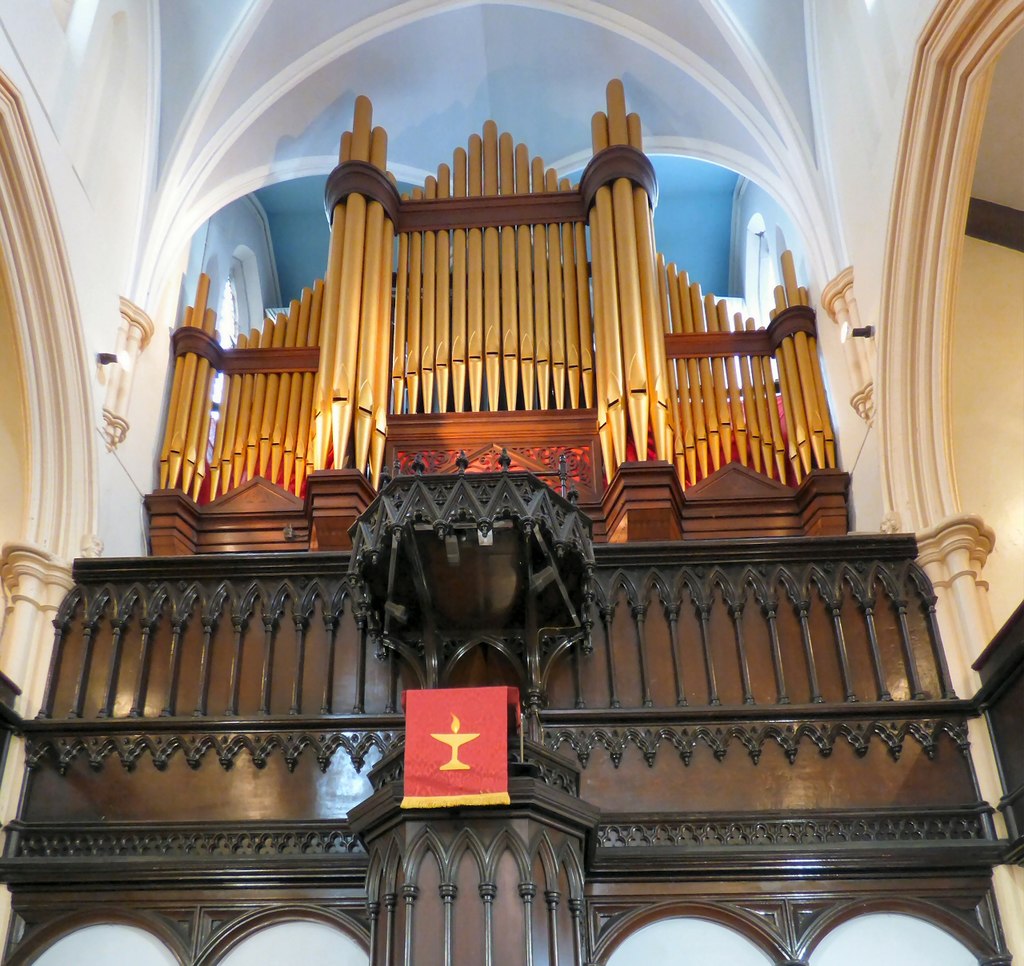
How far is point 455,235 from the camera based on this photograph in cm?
1098

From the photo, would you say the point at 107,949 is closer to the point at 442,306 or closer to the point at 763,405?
the point at 442,306

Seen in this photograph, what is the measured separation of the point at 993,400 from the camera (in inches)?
342

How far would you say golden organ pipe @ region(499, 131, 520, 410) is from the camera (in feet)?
32.5

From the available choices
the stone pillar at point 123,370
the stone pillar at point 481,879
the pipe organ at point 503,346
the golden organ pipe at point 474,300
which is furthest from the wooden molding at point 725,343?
the stone pillar at point 481,879

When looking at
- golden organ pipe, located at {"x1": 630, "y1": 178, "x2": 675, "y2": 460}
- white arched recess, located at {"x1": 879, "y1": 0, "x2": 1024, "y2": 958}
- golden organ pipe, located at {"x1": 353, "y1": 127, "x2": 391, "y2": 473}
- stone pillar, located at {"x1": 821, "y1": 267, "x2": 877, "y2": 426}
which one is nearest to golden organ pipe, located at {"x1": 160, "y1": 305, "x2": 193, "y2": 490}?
golden organ pipe, located at {"x1": 353, "y1": 127, "x2": 391, "y2": 473}

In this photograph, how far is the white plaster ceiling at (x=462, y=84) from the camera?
33.7 feet

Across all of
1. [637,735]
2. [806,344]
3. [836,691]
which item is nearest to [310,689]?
[637,735]

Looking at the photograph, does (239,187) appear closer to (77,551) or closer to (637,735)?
(77,551)

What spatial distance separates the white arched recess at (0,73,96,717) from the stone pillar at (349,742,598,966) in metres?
2.97

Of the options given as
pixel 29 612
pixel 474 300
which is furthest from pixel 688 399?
pixel 29 612

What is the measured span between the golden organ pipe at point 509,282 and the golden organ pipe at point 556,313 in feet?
1.03

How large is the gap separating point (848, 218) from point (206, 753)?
6231 millimetres

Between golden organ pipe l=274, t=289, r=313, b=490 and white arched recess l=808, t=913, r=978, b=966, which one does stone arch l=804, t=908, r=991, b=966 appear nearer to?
white arched recess l=808, t=913, r=978, b=966

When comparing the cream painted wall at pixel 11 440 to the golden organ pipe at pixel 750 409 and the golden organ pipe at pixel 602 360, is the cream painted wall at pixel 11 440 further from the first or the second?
the golden organ pipe at pixel 750 409
